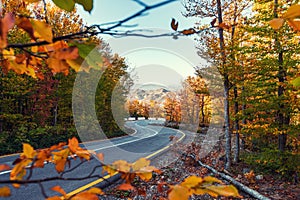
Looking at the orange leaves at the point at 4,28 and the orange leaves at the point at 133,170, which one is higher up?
the orange leaves at the point at 4,28

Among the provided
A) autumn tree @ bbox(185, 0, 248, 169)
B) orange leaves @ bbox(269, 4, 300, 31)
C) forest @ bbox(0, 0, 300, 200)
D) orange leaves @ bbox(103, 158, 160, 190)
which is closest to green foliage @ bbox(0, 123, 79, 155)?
forest @ bbox(0, 0, 300, 200)

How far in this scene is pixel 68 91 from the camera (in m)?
10.9

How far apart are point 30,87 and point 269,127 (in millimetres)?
9241

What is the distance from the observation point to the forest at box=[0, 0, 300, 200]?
417mm

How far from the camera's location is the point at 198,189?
41 cm

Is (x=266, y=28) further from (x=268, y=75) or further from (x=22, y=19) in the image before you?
(x=22, y=19)

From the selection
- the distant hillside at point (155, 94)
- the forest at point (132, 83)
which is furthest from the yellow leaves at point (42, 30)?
the distant hillside at point (155, 94)

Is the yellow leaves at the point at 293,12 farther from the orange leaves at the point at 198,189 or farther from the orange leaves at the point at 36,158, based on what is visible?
the orange leaves at the point at 36,158

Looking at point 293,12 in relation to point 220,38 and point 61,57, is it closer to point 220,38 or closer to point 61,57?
point 61,57

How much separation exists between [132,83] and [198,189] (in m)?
14.5

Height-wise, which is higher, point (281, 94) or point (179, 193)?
point (281, 94)

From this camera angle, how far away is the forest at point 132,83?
16.4 inches

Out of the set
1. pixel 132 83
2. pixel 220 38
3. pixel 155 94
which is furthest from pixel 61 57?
pixel 155 94

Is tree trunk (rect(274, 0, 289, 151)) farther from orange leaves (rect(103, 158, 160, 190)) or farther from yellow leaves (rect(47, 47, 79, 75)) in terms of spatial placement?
yellow leaves (rect(47, 47, 79, 75))
